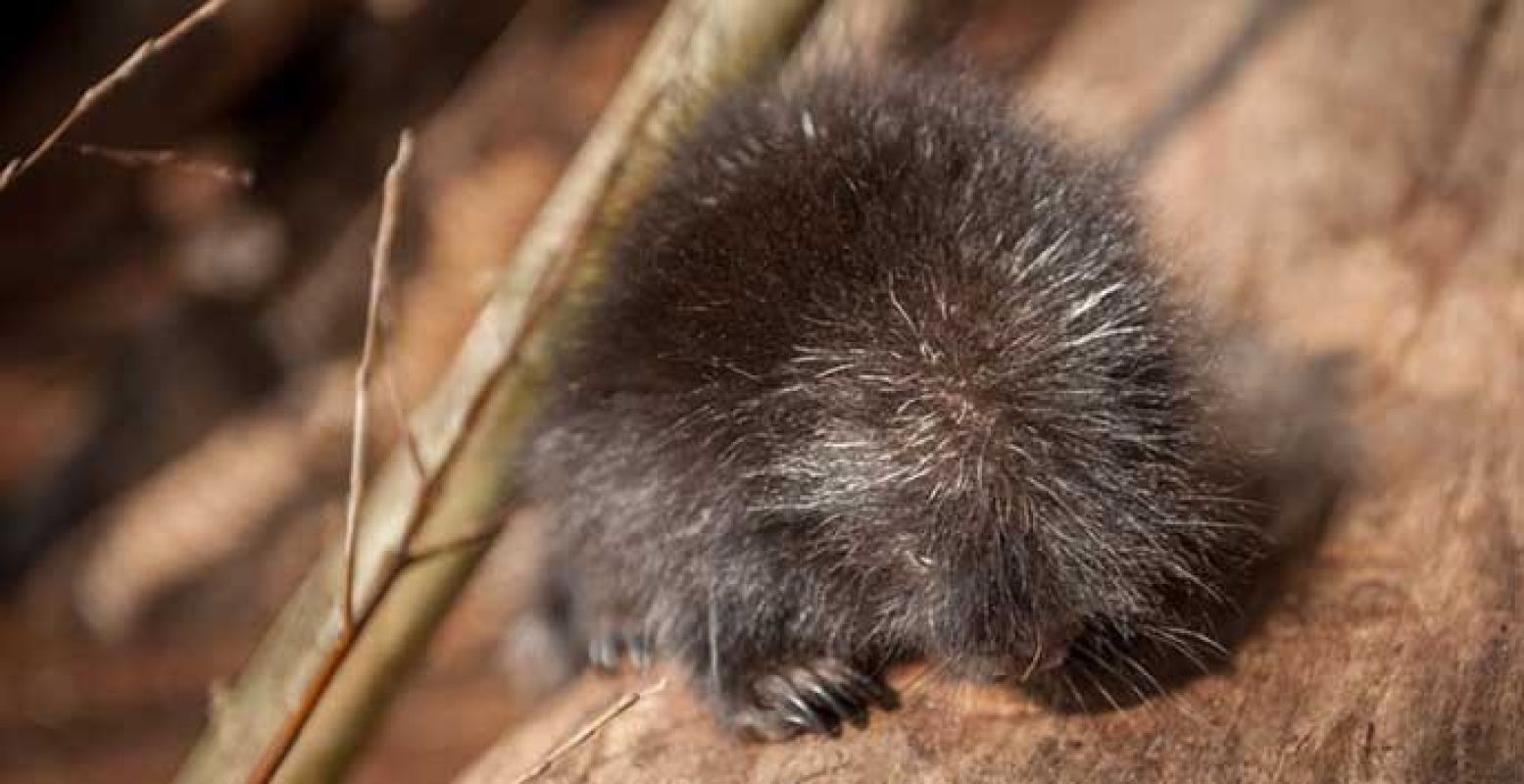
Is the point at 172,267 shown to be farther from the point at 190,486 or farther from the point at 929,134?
the point at 929,134

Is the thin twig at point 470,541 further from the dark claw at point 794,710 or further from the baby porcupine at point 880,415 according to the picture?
the dark claw at point 794,710

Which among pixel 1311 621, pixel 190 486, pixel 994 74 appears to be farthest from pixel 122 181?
pixel 1311 621

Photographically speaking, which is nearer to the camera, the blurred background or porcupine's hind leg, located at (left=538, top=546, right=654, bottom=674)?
porcupine's hind leg, located at (left=538, top=546, right=654, bottom=674)

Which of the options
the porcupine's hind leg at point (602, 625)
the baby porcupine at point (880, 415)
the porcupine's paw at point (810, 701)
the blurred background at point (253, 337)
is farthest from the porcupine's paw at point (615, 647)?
the blurred background at point (253, 337)

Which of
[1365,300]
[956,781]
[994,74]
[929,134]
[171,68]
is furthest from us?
[171,68]

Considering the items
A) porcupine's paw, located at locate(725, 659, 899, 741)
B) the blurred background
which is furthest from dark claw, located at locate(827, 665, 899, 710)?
the blurred background

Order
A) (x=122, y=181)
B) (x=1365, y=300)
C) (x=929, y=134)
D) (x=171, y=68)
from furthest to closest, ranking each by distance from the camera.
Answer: (x=122, y=181) → (x=171, y=68) → (x=1365, y=300) → (x=929, y=134)

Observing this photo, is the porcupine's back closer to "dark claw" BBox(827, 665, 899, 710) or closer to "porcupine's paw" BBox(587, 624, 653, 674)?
"dark claw" BBox(827, 665, 899, 710)

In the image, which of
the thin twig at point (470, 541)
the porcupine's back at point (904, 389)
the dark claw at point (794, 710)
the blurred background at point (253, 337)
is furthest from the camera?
the blurred background at point (253, 337)
